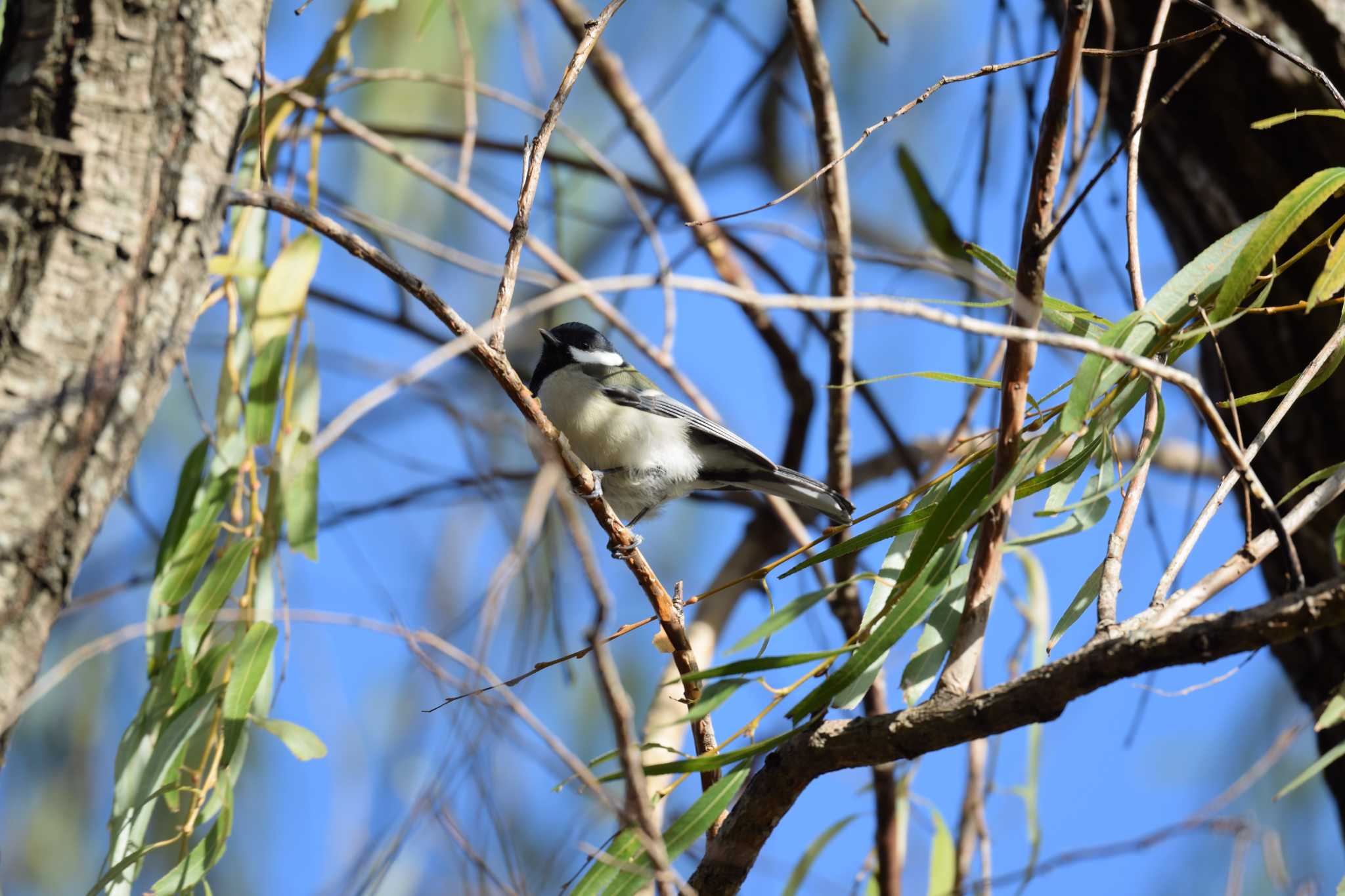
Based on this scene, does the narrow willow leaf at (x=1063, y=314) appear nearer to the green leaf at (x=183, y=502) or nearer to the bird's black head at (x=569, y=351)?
the green leaf at (x=183, y=502)

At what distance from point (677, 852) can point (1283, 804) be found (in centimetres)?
265

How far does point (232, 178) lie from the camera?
1.40 m

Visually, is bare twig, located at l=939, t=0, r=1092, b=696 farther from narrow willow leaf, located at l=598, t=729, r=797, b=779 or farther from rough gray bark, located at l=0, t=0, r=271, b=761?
rough gray bark, located at l=0, t=0, r=271, b=761

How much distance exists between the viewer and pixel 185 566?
1986 mm

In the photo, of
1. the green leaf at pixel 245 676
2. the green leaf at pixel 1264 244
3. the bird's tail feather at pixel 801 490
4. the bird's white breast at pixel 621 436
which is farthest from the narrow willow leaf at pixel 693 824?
the bird's white breast at pixel 621 436

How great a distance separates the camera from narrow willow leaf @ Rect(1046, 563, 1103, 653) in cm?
139

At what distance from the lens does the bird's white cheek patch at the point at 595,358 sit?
12.5 feet

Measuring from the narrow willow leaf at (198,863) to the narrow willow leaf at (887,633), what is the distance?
92 cm

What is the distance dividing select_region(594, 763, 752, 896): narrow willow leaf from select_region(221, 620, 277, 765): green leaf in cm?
70

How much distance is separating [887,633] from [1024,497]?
0.39 meters

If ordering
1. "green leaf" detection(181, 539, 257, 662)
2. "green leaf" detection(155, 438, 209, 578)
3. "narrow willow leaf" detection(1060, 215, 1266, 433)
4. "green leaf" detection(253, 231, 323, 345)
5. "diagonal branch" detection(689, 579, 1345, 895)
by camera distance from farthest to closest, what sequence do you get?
1. "green leaf" detection(253, 231, 323, 345)
2. "green leaf" detection(155, 438, 209, 578)
3. "green leaf" detection(181, 539, 257, 662)
4. "narrow willow leaf" detection(1060, 215, 1266, 433)
5. "diagonal branch" detection(689, 579, 1345, 895)

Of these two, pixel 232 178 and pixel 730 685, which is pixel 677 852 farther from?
pixel 232 178

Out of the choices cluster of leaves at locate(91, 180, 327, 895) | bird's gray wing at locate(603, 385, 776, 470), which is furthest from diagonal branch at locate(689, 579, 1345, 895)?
bird's gray wing at locate(603, 385, 776, 470)

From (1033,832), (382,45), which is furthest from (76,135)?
(382,45)
